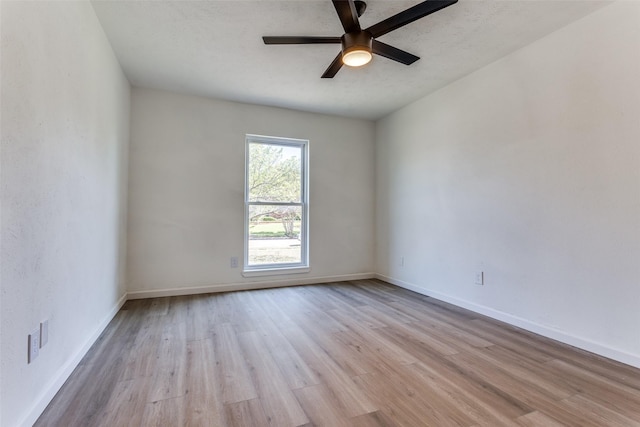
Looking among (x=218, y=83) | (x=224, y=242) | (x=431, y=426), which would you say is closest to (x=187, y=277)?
(x=224, y=242)

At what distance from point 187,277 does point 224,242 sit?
61 cm

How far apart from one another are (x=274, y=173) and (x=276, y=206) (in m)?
0.47

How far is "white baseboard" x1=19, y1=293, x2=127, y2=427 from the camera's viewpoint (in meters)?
1.37

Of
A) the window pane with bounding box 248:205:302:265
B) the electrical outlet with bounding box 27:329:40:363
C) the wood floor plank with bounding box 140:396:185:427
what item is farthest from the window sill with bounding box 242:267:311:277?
the electrical outlet with bounding box 27:329:40:363

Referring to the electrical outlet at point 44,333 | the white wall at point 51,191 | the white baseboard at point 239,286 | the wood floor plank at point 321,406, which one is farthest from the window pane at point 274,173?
the wood floor plank at point 321,406

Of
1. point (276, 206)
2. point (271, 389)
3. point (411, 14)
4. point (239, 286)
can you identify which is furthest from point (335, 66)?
point (239, 286)

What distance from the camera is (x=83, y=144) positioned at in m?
2.02

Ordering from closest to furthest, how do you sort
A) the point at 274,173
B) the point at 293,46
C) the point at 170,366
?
the point at 170,366
the point at 293,46
the point at 274,173

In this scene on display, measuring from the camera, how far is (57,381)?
164cm

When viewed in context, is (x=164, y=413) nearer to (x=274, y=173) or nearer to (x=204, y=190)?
(x=204, y=190)

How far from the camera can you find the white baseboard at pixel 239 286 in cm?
349

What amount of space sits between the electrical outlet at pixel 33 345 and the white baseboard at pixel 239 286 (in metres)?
2.15

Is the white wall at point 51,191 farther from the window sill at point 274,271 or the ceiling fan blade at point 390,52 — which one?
the ceiling fan blade at point 390,52

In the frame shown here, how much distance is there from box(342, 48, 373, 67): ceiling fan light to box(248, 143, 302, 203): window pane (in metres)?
2.20
